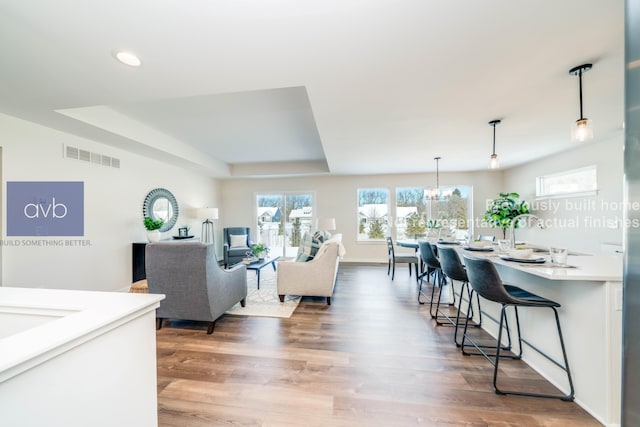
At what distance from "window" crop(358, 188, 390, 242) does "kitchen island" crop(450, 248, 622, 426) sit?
4.60 metres

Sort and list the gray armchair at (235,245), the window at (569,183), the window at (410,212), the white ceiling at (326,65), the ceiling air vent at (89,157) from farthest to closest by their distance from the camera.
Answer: the window at (410,212) → the gray armchair at (235,245) → the window at (569,183) → the ceiling air vent at (89,157) → the white ceiling at (326,65)

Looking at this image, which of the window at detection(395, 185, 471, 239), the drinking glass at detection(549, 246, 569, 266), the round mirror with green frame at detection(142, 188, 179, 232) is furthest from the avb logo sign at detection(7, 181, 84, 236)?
the window at detection(395, 185, 471, 239)

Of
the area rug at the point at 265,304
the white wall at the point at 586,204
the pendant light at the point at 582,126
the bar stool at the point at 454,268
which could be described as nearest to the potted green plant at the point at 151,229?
the area rug at the point at 265,304

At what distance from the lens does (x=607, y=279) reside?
1421mm

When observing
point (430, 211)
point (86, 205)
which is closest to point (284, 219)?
point (430, 211)

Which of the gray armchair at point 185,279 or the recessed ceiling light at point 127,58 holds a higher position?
the recessed ceiling light at point 127,58

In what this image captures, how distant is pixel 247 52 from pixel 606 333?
114 inches

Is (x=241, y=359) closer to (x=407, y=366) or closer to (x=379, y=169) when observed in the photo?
(x=407, y=366)

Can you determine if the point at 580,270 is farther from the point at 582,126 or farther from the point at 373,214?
the point at 373,214

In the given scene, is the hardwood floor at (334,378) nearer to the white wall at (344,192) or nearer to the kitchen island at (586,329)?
the kitchen island at (586,329)

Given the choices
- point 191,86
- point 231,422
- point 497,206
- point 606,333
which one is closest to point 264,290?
point 231,422

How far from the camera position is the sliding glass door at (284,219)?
6816 mm

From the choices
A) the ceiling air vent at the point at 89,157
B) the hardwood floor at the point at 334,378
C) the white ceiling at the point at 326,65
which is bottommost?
the hardwood floor at the point at 334,378

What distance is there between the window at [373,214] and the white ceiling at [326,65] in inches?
120
